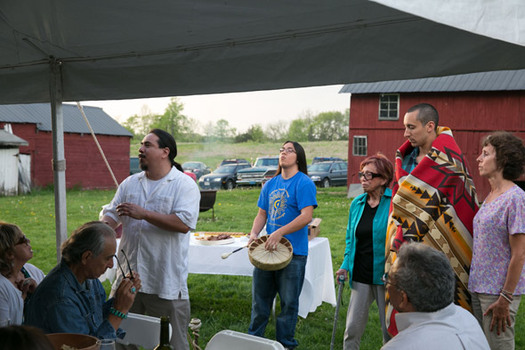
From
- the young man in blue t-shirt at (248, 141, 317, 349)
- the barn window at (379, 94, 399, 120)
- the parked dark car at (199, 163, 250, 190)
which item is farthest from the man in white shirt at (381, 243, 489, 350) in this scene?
the barn window at (379, 94, 399, 120)

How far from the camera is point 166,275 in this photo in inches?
122

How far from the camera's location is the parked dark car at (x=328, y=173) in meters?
25.5

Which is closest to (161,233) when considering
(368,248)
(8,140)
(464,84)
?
(368,248)

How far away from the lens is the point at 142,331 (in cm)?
243

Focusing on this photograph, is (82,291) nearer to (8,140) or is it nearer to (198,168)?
(8,140)

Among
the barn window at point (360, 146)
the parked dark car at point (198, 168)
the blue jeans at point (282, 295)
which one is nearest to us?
→ the blue jeans at point (282, 295)

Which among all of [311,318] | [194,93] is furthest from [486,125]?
[194,93]

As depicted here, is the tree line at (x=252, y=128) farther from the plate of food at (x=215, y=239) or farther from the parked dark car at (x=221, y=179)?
the plate of food at (x=215, y=239)

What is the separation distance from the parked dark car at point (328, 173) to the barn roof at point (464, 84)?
4511 mm

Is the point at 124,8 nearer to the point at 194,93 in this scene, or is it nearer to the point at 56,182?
the point at 194,93

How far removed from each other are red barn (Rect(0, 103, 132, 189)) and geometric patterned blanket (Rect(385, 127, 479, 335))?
83.4ft

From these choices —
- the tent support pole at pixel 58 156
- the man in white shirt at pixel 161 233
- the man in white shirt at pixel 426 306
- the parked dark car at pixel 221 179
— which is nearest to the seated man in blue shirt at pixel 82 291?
the man in white shirt at pixel 161 233

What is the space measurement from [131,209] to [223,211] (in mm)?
12231

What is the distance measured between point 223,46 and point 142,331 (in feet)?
5.89
